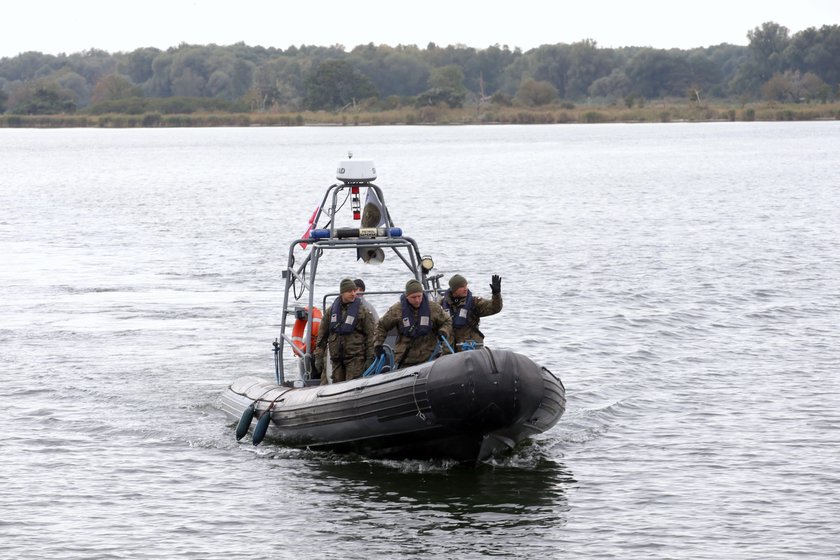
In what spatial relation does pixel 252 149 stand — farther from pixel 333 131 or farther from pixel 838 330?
pixel 838 330

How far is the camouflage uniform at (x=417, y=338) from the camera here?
12375 millimetres

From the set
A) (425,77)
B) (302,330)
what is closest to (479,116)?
(425,77)

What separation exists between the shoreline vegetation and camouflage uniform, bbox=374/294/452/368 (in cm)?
8885

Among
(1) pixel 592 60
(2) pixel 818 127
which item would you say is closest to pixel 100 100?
(1) pixel 592 60

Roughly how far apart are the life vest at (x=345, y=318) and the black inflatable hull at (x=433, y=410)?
590 mm

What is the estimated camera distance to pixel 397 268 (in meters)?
26.3

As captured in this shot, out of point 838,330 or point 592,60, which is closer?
point 838,330

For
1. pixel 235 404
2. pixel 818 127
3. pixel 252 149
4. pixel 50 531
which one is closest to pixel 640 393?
pixel 235 404

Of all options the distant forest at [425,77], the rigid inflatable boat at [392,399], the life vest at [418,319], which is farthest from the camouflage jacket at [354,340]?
the distant forest at [425,77]

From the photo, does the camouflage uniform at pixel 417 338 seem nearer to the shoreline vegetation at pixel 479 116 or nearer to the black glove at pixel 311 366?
the black glove at pixel 311 366

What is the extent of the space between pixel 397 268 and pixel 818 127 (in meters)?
83.7

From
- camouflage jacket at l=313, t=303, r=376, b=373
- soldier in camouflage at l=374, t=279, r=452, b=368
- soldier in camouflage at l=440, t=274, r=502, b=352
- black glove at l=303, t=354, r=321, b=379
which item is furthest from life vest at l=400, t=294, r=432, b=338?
black glove at l=303, t=354, r=321, b=379

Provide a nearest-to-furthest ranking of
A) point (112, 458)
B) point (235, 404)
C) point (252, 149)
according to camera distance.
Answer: point (112, 458) < point (235, 404) < point (252, 149)

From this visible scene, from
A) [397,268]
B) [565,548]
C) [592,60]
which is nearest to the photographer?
[565,548]
